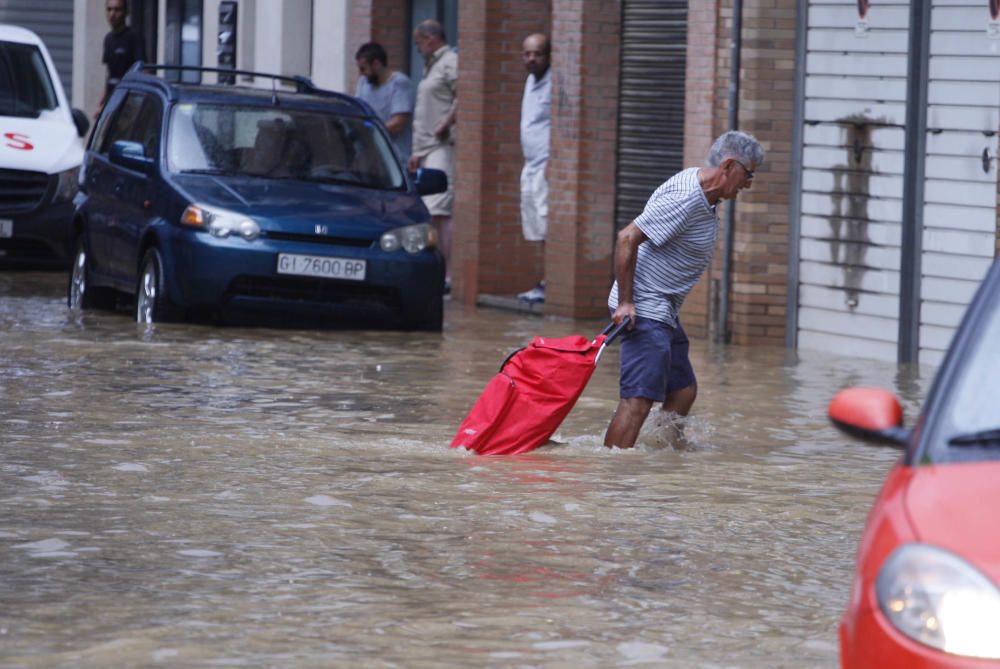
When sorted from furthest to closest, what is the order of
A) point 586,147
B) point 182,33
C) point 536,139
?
1. point 182,33
2. point 536,139
3. point 586,147

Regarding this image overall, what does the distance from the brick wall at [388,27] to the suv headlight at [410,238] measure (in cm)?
762

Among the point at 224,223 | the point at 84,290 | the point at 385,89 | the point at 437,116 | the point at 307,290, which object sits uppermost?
the point at 385,89

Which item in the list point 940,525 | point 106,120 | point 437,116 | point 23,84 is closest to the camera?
point 940,525

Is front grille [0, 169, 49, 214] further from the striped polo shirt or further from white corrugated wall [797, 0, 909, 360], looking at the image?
the striped polo shirt

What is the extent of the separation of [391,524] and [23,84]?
14.1m

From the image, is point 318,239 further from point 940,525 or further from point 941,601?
point 941,601

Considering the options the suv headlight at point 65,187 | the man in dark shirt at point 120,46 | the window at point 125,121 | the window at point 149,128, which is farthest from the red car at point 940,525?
the man in dark shirt at point 120,46

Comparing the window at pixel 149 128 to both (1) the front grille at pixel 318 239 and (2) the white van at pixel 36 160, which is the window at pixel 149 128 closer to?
(1) the front grille at pixel 318 239

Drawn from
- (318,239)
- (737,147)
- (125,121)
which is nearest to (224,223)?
(318,239)

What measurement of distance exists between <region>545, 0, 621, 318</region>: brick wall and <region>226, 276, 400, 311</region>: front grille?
10.4 ft

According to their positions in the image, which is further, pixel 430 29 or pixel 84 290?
pixel 430 29

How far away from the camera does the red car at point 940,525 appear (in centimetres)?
430

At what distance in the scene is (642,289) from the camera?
32.8 feet

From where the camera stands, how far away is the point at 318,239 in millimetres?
15094
